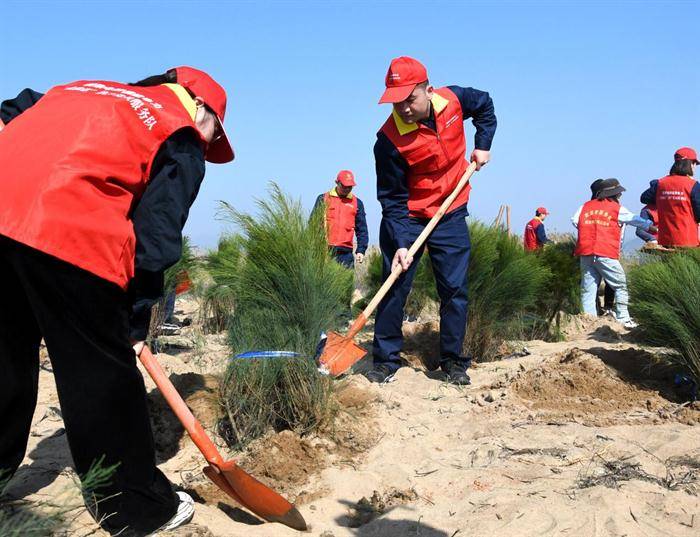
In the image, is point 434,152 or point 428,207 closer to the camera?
point 434,152

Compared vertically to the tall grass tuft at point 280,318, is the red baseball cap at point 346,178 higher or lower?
higher

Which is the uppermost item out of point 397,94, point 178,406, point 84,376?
point 397,94

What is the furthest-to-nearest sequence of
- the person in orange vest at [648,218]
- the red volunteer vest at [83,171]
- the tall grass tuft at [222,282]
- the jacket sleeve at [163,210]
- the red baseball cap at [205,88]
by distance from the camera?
the person in orange vest at [648,218]
the tall grass tuft at [222,282]
the red baseball cap at [205,88]
the jacket sleeve at [163,210]
the red volunteer vest at [83,171]

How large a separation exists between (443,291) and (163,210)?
8.41 ft

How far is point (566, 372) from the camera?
420 cm

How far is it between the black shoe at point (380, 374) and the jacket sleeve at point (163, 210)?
2.21 meters

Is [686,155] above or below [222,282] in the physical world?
above

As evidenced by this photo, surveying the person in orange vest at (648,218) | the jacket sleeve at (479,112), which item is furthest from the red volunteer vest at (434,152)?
the person in orange vest at (648,218)

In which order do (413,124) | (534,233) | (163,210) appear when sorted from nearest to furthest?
(163,210)
(413,124)
(534,233)

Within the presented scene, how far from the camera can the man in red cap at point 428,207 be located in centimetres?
431

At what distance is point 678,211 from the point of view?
22.8 feet

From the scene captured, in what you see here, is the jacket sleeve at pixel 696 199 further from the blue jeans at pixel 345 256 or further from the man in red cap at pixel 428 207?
the blue jeans at pixel 345 256

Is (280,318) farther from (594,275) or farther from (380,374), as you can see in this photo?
(594,275)

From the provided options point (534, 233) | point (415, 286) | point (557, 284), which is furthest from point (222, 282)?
point (534, 233)
